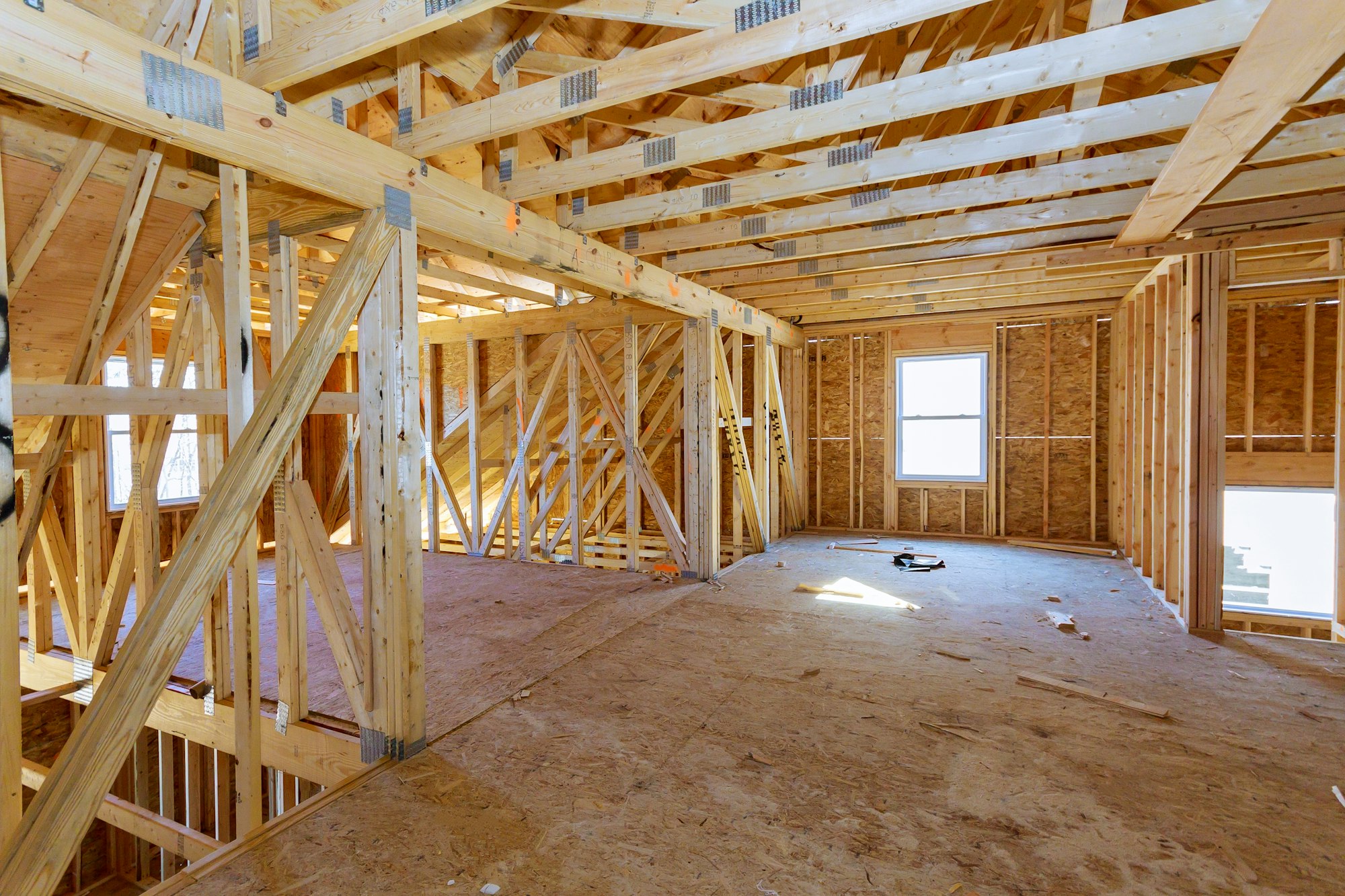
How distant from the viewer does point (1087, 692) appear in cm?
346

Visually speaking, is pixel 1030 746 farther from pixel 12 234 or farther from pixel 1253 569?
pixel 1253 569

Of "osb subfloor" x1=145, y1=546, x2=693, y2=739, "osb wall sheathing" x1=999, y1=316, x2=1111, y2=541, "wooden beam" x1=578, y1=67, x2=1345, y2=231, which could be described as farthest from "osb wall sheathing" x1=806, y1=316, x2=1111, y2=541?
"wooden beam" x1=578, y1=67, x2=1345, y2=231

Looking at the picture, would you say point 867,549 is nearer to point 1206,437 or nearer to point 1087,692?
point 1206,437

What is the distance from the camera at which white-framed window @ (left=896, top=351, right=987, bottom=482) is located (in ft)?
28.0

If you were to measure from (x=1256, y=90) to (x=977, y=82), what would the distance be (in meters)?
1.00

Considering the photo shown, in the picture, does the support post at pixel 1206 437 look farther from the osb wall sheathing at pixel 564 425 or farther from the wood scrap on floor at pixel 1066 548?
the osb wall sheathing at pixel 564 425

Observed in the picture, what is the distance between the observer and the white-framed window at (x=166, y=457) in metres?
7.05

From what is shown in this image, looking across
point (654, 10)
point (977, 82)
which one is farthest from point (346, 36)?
point (977, 82)

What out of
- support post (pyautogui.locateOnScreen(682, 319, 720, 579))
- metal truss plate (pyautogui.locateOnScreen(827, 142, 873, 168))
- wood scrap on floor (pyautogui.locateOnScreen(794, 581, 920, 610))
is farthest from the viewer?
support post (pyautogui.locateOnScreen(682, 319, 720, 579))

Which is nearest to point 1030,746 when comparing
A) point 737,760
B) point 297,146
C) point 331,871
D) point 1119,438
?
point 737,760

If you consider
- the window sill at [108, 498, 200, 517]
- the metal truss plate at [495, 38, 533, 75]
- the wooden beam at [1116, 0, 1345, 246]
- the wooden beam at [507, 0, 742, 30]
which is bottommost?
the window sill at [108, 498, 200, 517]

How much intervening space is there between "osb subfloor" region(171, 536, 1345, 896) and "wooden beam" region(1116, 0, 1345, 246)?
2.74 m

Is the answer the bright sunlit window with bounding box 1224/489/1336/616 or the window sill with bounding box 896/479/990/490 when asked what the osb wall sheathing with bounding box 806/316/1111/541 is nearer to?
the window sill with bounding box 896/479/990/490

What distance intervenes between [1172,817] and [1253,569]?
13481mm
